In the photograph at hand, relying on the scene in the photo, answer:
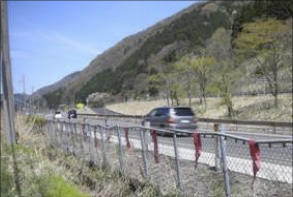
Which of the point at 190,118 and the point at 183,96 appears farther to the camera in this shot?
the point at 183,96

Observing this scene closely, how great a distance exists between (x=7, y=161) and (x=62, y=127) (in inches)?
250

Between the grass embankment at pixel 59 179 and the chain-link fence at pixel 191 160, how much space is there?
1.08ft

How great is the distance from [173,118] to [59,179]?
1708 cm

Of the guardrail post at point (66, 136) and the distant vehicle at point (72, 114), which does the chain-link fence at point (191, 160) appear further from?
the guardrail post at point (66, 136)

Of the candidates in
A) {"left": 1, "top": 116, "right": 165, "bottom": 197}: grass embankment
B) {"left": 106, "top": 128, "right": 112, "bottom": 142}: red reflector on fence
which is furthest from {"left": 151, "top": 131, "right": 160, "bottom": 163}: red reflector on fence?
{"left": 106, "top": 128, "right": 112, "bottom": 142}: red reflector on fence

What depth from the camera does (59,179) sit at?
29.3 ft

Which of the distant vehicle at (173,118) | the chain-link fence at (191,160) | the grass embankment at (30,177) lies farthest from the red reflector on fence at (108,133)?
the distant vehicle at (173,118)

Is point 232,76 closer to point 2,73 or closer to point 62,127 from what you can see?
point 62,127

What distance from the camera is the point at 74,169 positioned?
11258 mm

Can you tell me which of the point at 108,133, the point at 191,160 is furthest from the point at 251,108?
the point at 191,160

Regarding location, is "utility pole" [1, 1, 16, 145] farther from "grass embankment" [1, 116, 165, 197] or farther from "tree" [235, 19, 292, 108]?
"tree" [235, 19, 292, 108]

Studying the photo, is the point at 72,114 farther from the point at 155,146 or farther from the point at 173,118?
the point at 173,118

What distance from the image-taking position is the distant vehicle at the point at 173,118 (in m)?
25.7

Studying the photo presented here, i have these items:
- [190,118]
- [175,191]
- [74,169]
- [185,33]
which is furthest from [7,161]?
[185,33]
